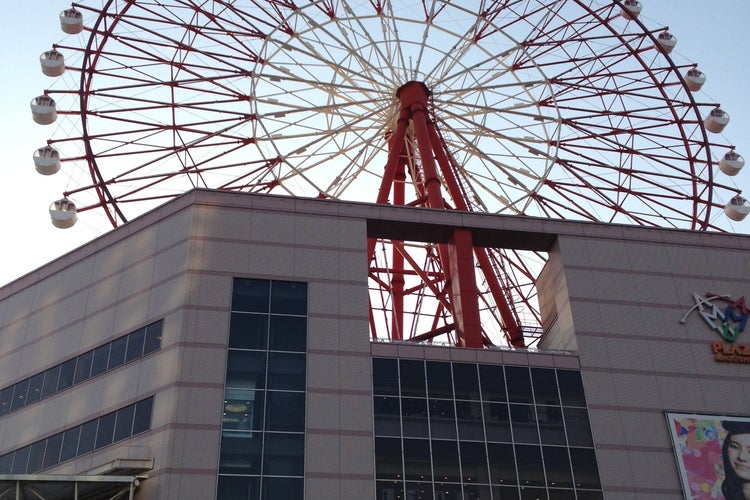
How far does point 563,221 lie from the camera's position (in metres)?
41.6

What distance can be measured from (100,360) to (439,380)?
12.9m

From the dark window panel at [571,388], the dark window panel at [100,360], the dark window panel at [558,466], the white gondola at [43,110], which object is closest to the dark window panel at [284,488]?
the dark window panel at [100,360]

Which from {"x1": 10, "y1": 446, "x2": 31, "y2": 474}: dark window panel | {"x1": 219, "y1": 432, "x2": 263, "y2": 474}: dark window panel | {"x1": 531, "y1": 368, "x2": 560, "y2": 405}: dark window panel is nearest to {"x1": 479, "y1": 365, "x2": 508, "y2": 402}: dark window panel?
{"x1": 531, "y1": 368, "x2": 560, "y2": 405}: dark window panel

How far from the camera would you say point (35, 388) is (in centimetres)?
3894

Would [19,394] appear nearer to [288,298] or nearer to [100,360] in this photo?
[100,360]

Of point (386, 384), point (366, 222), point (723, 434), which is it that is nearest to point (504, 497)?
point (386, 384)

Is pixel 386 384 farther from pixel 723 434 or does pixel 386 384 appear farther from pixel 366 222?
pixel 723 434

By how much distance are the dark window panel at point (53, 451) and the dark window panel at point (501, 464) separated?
51.9 feet

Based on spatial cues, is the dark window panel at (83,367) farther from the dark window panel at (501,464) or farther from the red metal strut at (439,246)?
the dark window panel at (501,464)

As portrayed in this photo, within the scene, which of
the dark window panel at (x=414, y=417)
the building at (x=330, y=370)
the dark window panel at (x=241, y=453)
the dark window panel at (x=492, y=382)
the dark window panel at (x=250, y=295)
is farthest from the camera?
the dark window panel at (x=250, y=295)

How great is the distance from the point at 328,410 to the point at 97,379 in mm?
9069

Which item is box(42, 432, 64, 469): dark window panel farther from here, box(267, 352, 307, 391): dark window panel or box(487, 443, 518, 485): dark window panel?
box(487, 443, 518, 485): dark window panel

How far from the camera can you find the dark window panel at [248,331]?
35844mm

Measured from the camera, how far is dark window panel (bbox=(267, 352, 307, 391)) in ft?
115
